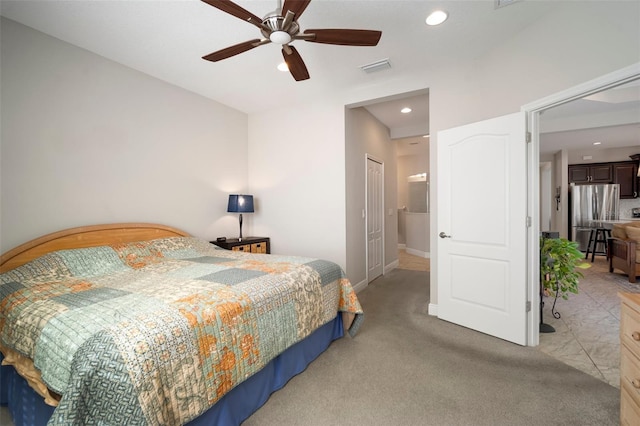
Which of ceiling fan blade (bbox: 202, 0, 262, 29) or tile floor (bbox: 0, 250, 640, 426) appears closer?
ceiling fan blade (bbox: 202, 0, 262, 29)

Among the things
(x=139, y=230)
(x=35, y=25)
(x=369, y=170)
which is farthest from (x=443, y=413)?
(x=35, y=25)

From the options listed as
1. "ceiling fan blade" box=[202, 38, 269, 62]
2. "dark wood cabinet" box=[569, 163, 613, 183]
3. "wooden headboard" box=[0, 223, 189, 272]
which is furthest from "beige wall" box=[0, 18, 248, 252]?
"dark wood cabinet" box=[569, 163, 613, 183]

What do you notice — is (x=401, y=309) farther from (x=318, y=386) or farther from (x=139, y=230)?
(x=139, y=230)

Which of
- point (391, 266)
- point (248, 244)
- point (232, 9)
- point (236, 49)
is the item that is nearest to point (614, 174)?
point (391, 266)

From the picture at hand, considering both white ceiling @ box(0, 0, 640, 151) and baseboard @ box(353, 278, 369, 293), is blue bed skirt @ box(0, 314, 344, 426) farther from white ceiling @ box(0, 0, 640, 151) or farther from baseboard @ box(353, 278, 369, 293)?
white ceiling @ box(0, 0, 640, 151)

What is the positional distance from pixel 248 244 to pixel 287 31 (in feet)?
8.80

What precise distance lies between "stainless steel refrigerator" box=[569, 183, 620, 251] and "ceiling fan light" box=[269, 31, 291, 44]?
8009 mm

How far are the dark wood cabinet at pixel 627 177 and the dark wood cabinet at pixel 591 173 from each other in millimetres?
113

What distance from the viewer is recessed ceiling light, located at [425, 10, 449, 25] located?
2211 mm

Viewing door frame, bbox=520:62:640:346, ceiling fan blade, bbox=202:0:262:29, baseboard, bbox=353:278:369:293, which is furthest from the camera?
baseboard, bbox=353:278:369:293

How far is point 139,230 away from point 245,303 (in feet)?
6.59

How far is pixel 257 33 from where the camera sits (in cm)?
243

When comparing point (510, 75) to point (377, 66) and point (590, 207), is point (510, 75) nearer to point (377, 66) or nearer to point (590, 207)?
point (377, 66)

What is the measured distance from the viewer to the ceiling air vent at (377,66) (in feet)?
9.59
